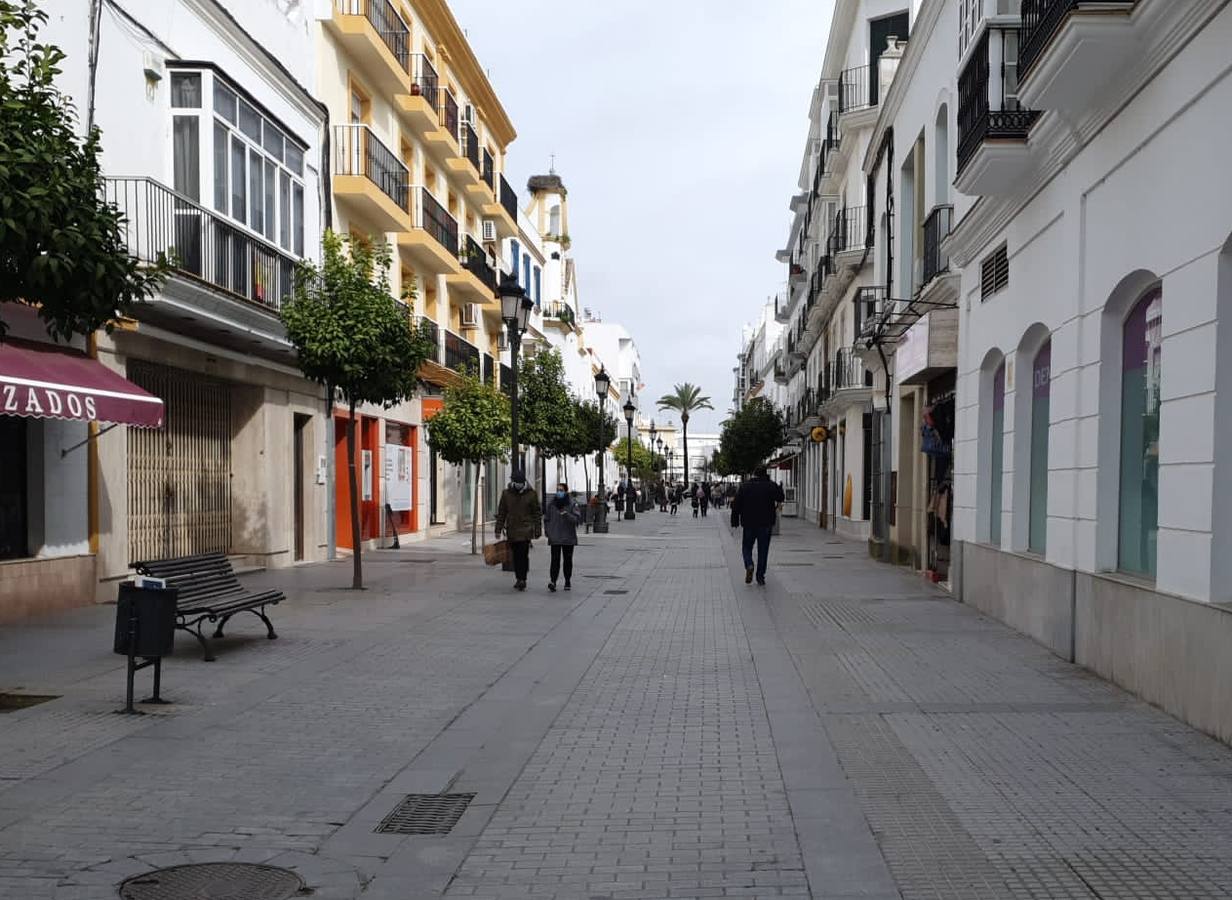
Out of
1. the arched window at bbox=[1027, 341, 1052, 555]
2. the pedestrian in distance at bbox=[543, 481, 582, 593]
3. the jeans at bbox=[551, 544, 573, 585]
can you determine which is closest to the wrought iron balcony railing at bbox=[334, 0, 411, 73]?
the pedestrian in distance at bbox=[543, 481, 582, 593]

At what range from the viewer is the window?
1281 centimetres

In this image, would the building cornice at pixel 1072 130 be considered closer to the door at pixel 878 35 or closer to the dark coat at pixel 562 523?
the dark coat at pixel 562 523

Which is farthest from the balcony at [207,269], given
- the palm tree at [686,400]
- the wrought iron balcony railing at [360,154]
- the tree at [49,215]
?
the palm tree at [686,400]

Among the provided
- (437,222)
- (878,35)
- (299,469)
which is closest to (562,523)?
(299,469)

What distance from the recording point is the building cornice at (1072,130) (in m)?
7.38

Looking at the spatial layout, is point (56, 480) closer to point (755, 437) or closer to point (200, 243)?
point (200, 243)

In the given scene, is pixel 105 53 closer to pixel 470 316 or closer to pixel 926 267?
pixel 926 267

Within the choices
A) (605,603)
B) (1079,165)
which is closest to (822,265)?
(605,603)

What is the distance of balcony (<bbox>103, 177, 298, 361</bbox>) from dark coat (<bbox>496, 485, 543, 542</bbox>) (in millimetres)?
4475

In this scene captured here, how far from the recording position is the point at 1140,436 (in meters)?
8.69

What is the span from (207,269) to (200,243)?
38 cm

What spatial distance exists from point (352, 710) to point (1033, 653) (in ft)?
20.1

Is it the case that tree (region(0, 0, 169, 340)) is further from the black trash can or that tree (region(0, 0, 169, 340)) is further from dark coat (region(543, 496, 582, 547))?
dark coat (region(543, 496, 582, 547))

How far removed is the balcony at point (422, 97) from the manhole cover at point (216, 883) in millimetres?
22738
